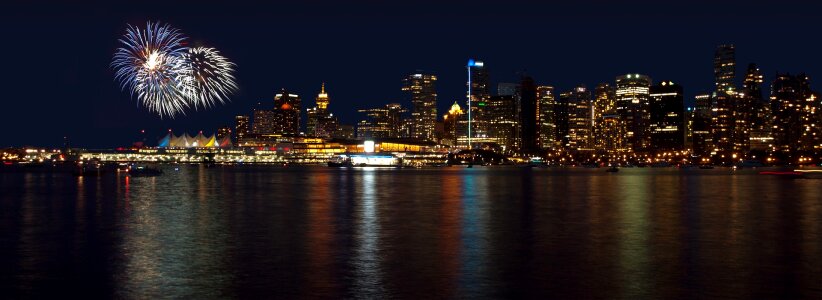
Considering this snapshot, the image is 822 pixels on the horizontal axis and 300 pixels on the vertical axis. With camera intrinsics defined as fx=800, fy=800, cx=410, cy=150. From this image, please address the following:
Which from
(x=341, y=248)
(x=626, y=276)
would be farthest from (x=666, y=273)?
(x=341, y=248)

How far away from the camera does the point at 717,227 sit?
3434cm

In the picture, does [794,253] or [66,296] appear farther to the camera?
[794,253]

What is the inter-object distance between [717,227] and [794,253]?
9.45m

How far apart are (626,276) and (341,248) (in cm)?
967

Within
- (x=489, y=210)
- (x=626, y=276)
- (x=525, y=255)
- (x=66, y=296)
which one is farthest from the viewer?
(x=489, y=210)

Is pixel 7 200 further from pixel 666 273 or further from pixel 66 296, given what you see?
pixel 666 273

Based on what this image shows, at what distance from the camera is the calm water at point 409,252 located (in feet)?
60.6

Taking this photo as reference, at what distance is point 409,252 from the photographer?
25.0 m

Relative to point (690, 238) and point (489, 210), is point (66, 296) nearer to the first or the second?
point (690, 238)

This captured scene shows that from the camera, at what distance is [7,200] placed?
177 ft

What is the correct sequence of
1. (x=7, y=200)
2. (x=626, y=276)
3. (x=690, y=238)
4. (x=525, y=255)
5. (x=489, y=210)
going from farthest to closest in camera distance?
(x=7, y=200) < (x=489, y=210) < (x=690, y=238) < (x=525, y=255) < (x=626, y=276)

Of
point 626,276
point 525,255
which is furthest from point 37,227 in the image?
point 626,276

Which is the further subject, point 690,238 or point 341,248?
point 690,238

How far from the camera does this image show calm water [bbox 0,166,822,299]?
18.5 m
